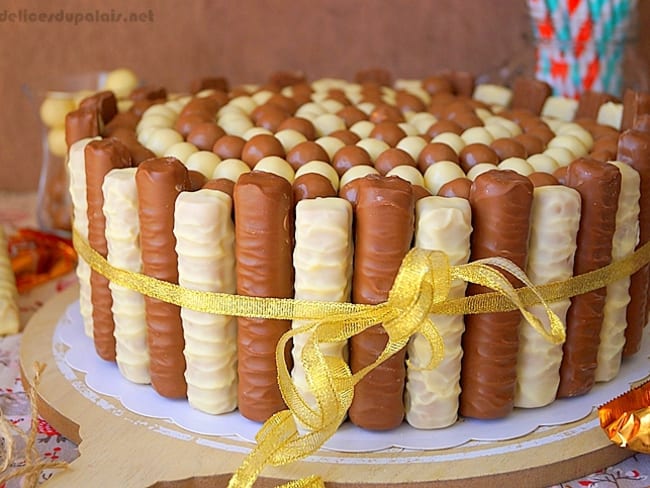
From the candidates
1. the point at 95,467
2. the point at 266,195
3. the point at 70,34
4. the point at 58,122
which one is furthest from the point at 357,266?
the point at 70,34

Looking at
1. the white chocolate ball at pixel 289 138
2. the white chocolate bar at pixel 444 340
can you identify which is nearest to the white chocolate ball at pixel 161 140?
the white chocolate ball at pixel 289 138

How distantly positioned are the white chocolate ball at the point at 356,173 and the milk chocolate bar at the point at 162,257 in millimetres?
145

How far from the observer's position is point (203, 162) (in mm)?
952

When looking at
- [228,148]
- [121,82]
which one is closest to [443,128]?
[228,148]

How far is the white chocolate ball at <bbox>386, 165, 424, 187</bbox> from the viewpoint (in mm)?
905

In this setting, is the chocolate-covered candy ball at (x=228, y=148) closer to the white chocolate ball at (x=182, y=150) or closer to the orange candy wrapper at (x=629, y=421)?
the white chocolate ball at (x=182, y=150)

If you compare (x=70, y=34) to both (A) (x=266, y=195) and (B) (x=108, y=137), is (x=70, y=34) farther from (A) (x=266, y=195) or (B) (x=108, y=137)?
(A) (x=266, y=195)

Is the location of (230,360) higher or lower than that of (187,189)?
lower

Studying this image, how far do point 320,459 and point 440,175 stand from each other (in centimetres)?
28

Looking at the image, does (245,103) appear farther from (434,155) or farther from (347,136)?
(434,155)

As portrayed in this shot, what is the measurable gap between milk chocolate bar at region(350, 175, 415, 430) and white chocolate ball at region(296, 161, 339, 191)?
94 mm

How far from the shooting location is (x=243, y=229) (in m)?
0.83

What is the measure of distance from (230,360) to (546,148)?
407mm

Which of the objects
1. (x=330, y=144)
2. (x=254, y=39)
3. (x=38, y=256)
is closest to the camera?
(x=330, y=144)
